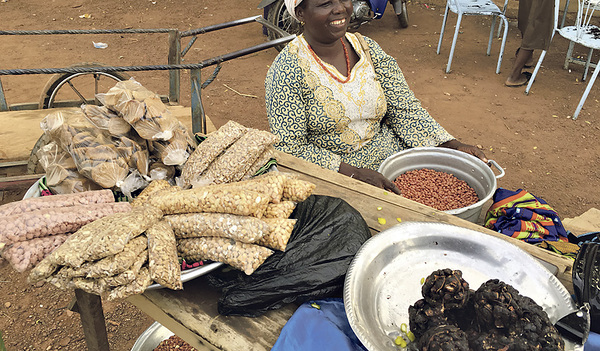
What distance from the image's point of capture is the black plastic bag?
1.37m

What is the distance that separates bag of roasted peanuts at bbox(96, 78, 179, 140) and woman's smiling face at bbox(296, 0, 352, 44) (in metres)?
1.04

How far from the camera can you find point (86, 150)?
160 centimetres

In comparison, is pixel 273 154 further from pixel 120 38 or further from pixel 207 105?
pixel 120 38

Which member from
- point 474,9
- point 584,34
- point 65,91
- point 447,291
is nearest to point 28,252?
point 447,291

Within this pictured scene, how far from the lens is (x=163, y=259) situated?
4.20ft

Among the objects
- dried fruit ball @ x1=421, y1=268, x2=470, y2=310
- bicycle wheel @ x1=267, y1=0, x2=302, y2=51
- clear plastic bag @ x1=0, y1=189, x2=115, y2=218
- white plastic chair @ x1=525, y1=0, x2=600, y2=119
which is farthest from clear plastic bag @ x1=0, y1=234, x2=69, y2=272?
white plastic chair @ x1=525, y1=0, x2=600, y2=119

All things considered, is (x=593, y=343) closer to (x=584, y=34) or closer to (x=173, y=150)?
(x=173, y=150)

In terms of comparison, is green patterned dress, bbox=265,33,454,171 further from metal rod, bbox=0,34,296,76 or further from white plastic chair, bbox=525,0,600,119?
white plastic chair, bbox=525,0,600,119

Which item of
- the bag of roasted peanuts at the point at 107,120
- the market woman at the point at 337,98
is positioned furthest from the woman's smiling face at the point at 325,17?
the bag of roasted peanuts at the point at 107,120

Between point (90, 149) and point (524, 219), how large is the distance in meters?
1.97

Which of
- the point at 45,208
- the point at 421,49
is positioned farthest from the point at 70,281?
the point at 421,49

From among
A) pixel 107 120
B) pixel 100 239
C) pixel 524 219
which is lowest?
pixel 524 219

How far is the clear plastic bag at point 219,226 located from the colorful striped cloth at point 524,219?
54.0 inches

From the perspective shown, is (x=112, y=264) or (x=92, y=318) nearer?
(x=112, y=264)
